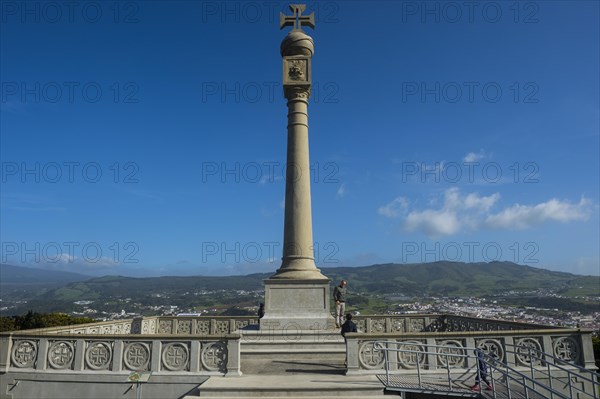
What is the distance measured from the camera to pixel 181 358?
10531 millimetres

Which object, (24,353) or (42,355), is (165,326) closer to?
(24,353)

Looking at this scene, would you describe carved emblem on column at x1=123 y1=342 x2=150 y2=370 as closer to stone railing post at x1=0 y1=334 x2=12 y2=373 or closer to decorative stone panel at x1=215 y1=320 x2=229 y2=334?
stone railing post at x1=0 y1=334 x2=12 y2=373

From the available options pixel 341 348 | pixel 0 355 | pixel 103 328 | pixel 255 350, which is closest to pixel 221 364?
pixel 255 350

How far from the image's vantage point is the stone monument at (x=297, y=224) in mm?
17141

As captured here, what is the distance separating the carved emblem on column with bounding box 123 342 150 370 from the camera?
34.9 feet

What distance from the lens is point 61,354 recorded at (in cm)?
1104

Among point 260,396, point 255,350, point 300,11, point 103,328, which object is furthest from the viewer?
point 300,11

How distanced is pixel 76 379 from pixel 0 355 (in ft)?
7.87

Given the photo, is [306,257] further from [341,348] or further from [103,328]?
[103,328]

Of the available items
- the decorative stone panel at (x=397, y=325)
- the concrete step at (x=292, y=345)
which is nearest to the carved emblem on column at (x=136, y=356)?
the concrete step at (x=292, y=345)

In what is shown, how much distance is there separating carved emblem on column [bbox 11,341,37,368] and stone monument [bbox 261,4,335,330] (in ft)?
26.0

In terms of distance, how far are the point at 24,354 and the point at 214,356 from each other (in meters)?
5.26

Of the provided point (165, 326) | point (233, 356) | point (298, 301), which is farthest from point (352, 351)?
point (165, 326)

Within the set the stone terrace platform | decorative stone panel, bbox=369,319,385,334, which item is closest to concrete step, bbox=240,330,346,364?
the stone terrace platform
